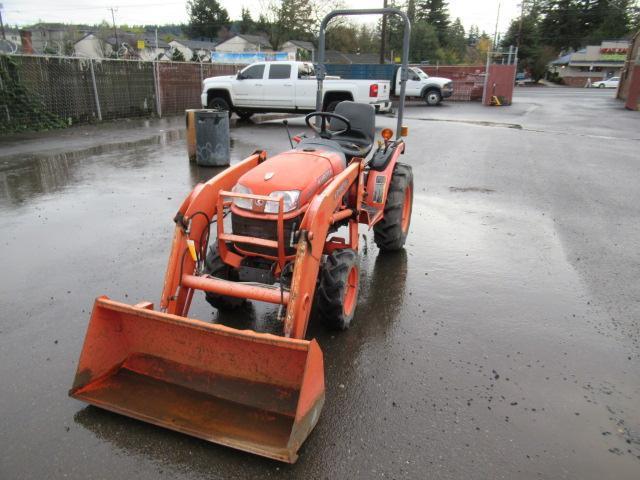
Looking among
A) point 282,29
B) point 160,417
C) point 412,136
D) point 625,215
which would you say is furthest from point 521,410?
point 282,29

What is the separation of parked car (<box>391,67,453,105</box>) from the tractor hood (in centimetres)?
2361

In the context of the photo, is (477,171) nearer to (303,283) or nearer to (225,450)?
(303,283)

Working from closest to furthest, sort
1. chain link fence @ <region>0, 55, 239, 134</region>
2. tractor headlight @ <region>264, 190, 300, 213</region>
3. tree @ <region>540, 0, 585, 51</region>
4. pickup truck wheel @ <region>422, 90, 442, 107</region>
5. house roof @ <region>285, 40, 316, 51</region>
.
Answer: tractor headlight @ <region>264, 190, 300, 213</region>, chain link fence @ <region>0, 55, 239, 134</region>, pickup truck wheel @ <region>422, 90, 442, 107</region>, house roof @ <region>285, 40, 316, 51</region>, tree @ <region>540, 0, 585, 51</region>

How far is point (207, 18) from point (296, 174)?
89738 millimetres

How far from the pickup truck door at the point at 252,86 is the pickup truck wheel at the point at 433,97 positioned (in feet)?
43.4

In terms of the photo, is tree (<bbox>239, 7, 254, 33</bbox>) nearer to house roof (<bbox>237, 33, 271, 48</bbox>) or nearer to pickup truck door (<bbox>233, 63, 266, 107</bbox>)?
house roof (<bbox>237, 33, 271, 48</bbox>)

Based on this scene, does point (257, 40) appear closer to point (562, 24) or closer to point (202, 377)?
point (562, 24)

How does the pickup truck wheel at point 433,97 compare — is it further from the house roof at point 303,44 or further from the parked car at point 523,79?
the parked car at point 523,79

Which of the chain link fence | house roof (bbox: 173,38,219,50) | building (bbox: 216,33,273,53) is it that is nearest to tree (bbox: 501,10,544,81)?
building (bbox: 216,33,273,53)

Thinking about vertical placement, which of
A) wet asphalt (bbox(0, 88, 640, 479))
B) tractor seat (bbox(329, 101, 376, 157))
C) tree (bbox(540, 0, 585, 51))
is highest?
tree (bbox(540, 0, 585, 51))

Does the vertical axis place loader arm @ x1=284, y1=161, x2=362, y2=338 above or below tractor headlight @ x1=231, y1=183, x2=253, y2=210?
below

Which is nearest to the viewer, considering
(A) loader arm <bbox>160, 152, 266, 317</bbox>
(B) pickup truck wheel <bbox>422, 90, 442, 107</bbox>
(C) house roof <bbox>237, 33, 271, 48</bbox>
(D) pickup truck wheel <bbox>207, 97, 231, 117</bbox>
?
(A) loader arm <bbox>160, 152, 266, 317</bbox>

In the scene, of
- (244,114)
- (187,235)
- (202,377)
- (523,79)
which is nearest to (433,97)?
(244,114)

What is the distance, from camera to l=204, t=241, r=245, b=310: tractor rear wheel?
372 cm
